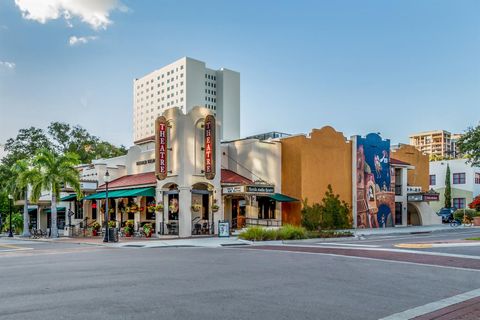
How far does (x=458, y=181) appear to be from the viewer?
65.1m

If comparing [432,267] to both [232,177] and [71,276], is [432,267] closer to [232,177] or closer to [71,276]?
[71,276]

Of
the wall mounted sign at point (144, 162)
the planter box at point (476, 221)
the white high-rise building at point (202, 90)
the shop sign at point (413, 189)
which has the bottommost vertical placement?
the planter box at point (476, 221)

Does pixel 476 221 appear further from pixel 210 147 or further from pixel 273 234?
pixel 210 147

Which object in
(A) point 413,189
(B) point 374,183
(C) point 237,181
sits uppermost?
(C) point 237,181

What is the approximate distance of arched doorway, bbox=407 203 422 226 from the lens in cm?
4904

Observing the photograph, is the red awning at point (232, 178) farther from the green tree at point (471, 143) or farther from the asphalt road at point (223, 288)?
the asphalt road at point (223, 288)

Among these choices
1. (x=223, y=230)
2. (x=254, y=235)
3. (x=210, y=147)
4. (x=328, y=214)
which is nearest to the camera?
(x=254, y=235)

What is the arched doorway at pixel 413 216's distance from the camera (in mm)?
49037

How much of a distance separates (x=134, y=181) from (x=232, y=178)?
7.61m

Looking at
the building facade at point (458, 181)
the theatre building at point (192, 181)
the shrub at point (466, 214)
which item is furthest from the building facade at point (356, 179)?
the building facade at point (458, 181)

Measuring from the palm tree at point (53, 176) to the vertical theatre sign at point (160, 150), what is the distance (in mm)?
8055

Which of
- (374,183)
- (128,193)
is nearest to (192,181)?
(128,193)

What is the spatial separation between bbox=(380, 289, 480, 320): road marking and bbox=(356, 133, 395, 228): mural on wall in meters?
31.6

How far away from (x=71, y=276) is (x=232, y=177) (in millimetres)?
24521
